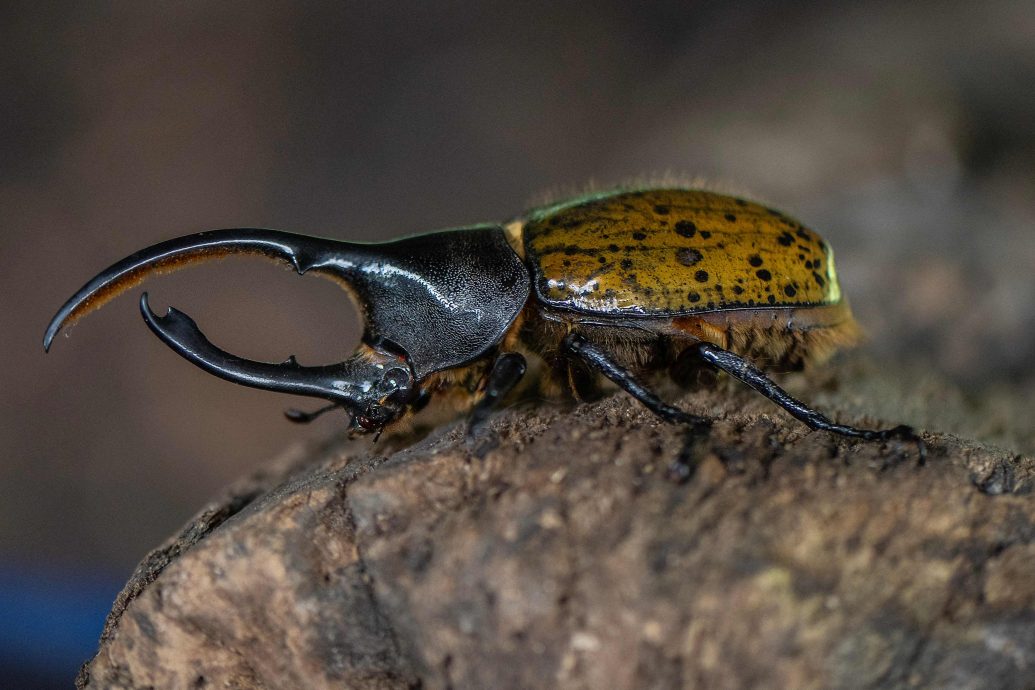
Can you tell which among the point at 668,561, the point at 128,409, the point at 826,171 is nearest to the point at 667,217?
the point at 668,561

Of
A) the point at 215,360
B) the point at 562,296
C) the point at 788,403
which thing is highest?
the point at 562,296

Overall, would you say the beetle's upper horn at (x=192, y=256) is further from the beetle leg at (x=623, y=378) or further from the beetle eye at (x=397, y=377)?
the beetle leg at (x=623, y=378)

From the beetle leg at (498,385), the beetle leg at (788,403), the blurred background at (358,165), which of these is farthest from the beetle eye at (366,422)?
the beetle leg at (788,403)

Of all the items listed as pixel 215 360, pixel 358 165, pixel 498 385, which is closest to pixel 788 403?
pixel 498 385

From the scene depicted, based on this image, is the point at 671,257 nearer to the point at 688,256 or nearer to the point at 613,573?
the point at 688,256

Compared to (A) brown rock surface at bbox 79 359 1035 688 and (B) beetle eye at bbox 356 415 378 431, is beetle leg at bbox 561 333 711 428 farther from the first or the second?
(B) beetle eye at bbox 356 415 378 431
